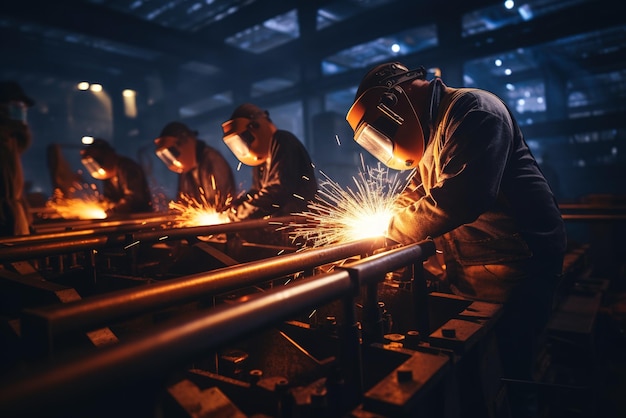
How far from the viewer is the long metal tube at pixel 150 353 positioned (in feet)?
1.92

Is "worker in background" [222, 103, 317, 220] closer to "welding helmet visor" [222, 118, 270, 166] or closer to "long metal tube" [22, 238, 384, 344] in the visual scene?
"welding helmet visor" [222, 118, 270, 166]

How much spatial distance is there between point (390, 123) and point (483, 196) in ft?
2.18

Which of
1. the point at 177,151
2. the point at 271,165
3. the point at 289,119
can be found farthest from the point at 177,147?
the point at 289,119

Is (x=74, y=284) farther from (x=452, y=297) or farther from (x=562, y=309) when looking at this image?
(x=562, y=309)

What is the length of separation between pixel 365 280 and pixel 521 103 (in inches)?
785

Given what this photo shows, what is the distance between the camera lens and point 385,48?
1221cm

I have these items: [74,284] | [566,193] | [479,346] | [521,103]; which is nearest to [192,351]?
[479,346]

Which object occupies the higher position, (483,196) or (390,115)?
(390,115)

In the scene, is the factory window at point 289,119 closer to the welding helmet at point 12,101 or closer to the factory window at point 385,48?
the factory window at point 385,48

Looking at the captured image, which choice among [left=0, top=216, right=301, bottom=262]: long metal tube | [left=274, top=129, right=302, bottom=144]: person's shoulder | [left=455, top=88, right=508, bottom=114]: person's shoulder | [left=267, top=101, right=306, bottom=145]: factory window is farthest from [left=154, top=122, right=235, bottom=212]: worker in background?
[left=267, top=101, right=306, bottom=145]: factory window

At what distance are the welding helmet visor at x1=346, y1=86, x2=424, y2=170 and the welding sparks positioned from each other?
228cm

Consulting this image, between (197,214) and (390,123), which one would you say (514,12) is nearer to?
(197,214)

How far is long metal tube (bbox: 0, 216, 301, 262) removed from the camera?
201 cm

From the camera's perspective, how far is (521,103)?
18203 millimetres
